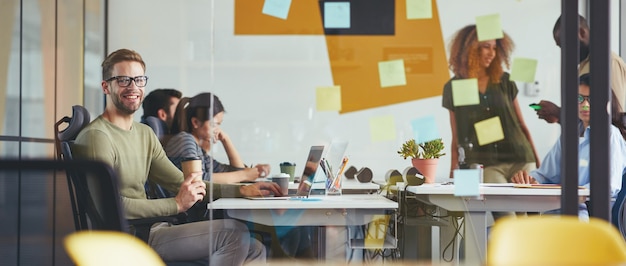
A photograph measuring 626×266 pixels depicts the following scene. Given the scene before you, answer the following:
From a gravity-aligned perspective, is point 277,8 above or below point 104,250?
above

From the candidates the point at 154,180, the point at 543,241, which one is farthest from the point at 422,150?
the point at 543,241

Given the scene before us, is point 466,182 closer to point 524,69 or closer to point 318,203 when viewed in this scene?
point 524,69

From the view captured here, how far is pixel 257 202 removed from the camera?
4.62m

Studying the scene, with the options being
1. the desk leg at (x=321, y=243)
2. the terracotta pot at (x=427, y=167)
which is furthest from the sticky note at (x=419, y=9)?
the desk leg at (x=321, y=243)

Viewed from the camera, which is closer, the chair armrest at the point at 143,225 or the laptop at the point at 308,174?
the chair armrest at the point at 143,225

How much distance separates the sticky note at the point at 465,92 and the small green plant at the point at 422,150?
0.85 feet

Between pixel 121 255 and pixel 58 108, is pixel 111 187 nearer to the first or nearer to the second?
pixel 121 255

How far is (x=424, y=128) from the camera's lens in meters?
4.71

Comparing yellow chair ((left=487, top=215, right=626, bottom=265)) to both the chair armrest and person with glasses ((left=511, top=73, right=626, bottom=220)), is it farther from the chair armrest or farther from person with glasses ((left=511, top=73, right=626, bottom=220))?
the chair armrest

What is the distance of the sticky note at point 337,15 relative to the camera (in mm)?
4680

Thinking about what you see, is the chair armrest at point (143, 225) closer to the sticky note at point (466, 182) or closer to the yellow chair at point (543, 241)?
the sticky note at point (466, 182)

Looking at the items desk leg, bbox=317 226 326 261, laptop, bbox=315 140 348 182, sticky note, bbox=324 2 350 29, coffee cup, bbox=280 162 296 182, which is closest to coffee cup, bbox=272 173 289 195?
coffee cup, bbox=280 162 296 182

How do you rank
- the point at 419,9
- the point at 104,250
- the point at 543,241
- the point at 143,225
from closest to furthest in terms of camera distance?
the point at 104,250
the point at 543,241
the point at 143,225
the point at 419,9

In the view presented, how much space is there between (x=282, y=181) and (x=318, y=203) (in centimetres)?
22
